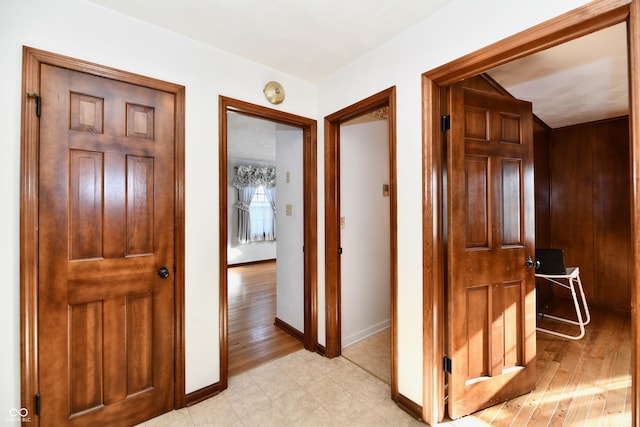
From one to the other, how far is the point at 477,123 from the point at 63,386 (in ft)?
9.60

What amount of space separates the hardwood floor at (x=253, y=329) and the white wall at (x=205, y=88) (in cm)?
57

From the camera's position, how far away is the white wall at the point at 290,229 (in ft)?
9.66

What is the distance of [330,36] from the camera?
1.95 metres

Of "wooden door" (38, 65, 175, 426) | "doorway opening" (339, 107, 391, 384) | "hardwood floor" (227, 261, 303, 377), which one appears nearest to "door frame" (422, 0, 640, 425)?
"doorway opening" (339, 107, 391, 384)

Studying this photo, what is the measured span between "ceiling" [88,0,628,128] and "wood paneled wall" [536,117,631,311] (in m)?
1.33

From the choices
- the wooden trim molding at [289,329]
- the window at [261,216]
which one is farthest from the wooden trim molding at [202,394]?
the window at [261,216]

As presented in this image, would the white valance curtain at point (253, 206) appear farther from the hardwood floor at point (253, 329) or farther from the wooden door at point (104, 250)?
the wooden door at point (104, 250)

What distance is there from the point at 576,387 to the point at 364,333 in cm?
168

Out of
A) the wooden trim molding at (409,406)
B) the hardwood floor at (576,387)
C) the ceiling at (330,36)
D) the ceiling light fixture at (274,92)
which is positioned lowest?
the hardwood floor at (576,387)

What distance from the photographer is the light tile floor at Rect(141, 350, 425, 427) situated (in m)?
1.78

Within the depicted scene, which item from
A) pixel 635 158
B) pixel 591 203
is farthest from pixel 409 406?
pixel 591 203

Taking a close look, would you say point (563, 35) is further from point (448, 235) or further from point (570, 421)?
point (570, 421)

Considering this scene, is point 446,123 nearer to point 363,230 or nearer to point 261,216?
point 363,230

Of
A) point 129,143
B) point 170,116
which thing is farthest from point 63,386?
point 170,116
